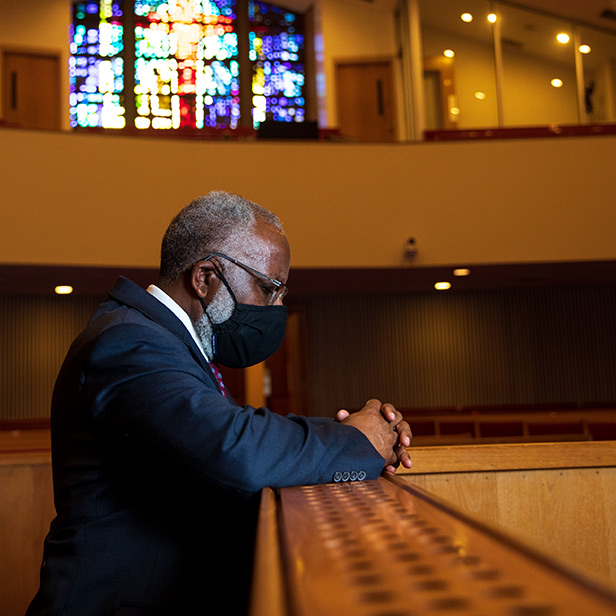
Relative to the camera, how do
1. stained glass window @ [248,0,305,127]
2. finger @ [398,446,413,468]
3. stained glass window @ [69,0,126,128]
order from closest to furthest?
finger @ [398,446,413,468] < stained glass window @ [69,0,126,128] < stained glass window @ [248,0,305,127]

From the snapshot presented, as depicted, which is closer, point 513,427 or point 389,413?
point 389,413

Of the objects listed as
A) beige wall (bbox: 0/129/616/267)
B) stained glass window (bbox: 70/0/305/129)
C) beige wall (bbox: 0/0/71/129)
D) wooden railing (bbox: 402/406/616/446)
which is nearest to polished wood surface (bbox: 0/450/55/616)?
wooden railing (bbox: 402/406/616/446)

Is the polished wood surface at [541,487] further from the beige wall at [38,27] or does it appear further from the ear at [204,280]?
the beige wall at [38,27]

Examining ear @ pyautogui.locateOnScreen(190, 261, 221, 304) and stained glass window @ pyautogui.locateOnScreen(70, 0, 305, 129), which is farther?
stained glass window @ pyautogui.locateOnScreen(70, 0, 305, 129)

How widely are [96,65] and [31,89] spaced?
1.17 metres

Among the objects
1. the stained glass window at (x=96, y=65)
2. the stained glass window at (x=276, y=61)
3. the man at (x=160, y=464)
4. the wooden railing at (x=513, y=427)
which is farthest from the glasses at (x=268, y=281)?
the stained glass window at (x=276, y=61)

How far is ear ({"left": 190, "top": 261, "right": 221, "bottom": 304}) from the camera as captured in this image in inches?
61.0

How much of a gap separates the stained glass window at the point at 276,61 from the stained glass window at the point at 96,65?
7.21ft

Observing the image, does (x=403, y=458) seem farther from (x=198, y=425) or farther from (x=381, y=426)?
(x=198, y=425)

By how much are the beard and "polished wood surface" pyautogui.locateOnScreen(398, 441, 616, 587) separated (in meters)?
0.62

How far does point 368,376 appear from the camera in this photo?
35.1ft

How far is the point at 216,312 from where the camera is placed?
5.19 ft

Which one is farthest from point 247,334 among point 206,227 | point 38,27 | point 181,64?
point 181,64

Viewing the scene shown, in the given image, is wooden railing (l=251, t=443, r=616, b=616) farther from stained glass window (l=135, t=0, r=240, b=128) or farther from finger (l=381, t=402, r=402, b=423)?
stained glass window (l=135, t=0, r=240, b=128)
